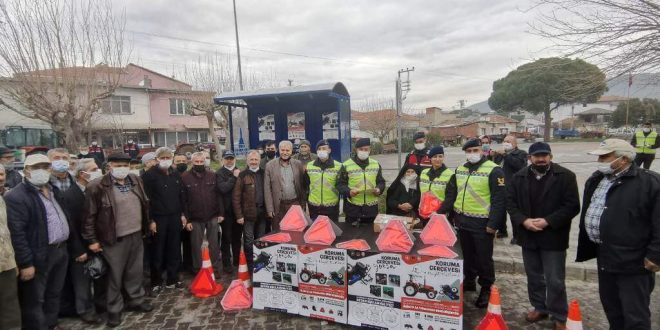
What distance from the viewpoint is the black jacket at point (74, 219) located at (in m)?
3.77

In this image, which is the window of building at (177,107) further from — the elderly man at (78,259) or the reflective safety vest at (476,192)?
the reflective safety vest at (476,192)

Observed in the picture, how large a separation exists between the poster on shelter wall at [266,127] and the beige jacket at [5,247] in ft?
19.4

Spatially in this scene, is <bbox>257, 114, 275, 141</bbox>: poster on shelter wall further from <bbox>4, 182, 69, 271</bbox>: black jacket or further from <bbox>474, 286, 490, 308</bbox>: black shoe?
<bbox>474, 286, 490, 308</bbox>: black shoe

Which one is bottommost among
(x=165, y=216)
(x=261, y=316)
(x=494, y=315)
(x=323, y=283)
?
(x=261, y=316)

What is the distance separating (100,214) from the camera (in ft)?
12.5

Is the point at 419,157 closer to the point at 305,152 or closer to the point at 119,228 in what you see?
the point at 305,152

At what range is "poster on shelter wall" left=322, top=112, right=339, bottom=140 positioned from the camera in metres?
8.12

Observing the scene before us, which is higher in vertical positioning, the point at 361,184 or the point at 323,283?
the point at 361,184

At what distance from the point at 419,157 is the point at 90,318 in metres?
4.59

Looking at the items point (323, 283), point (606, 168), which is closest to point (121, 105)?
point (323, 283)

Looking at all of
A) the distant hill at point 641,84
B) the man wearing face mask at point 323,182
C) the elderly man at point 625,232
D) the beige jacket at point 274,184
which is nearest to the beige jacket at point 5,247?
the beige jacket at point 274,184

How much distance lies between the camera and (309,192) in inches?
201

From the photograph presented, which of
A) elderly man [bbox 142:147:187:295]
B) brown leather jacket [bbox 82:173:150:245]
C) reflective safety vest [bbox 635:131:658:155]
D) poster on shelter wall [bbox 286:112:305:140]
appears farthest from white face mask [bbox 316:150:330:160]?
reflective safety vest [bbox 635:131:658:155]

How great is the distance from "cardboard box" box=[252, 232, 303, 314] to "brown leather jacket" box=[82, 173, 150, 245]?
64.0 inches
